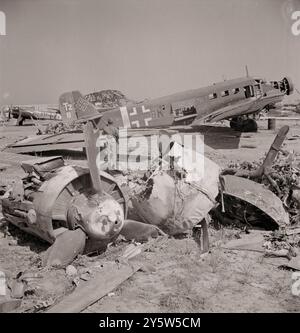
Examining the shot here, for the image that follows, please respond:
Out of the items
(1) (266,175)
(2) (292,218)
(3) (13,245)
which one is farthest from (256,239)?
(3) (13,245)

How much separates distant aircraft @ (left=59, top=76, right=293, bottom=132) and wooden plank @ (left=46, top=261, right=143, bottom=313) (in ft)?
47.8

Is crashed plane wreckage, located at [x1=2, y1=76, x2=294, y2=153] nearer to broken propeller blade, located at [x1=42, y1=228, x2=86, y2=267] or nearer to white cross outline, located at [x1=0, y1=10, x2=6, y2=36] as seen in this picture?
white cross outline, located at [x1=0, y1=10, x2=6, y2=36]

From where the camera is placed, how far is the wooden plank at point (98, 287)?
4.50 metres

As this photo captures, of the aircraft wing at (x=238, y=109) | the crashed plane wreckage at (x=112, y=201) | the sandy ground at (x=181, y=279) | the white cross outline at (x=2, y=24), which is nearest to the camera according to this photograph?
the sandy ground at (x=181, y=279)

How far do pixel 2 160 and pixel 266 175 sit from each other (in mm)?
10503

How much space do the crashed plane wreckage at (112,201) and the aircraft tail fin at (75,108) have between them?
14.8m

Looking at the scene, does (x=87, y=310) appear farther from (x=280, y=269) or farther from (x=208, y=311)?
(x=280, y=269)

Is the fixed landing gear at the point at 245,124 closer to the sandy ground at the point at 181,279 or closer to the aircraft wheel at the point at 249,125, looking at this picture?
the aircraft wheel at the point at 249,125

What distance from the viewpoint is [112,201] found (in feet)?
18.7

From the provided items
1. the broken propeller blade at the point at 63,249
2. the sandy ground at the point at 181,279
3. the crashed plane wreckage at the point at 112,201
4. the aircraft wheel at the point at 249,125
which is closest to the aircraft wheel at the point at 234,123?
the aircraft wheel at the point at 249,125

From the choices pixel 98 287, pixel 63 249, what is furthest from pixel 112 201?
pixel 98 287

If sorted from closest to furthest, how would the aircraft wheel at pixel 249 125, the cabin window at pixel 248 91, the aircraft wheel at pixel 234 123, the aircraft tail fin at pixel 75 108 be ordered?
the cabin window at pixel 248 91 < the aircraft tail fin at pixel 75 108 < the aircraft wheel at pixel 249 125 < the aircraft wheel at pixel 234 123

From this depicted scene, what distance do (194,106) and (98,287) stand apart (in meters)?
16.3

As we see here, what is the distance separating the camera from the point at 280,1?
8.84m
